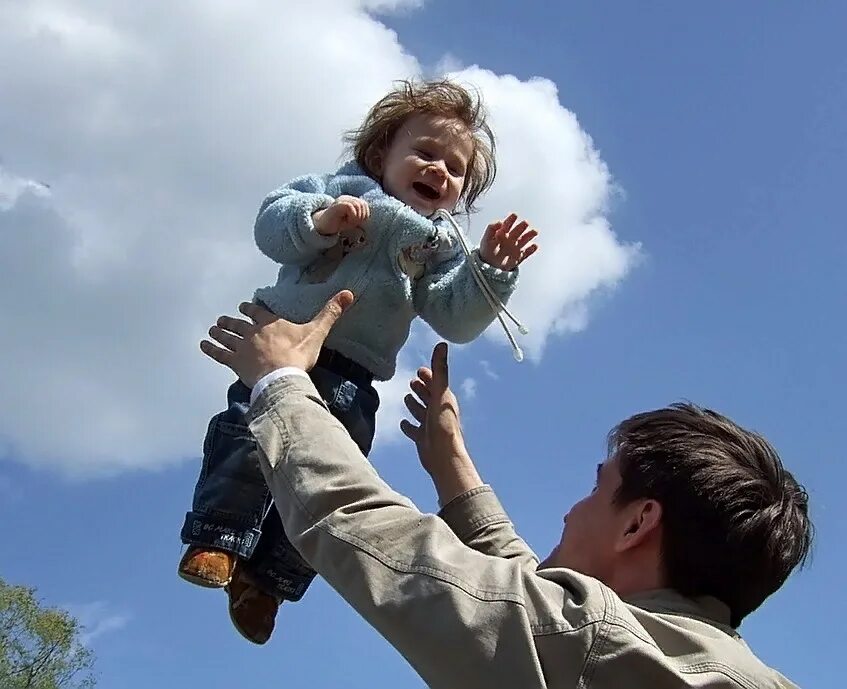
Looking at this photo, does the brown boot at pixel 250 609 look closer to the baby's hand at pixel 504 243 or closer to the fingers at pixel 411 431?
the fingers at pixel 411 431

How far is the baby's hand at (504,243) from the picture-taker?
139 inches

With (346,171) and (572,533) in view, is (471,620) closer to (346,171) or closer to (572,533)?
(572,533)

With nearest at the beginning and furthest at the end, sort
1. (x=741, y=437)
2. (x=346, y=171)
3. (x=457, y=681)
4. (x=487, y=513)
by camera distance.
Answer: (x=457, y=681)
(x=741, y=437)
(x=487, y=513)
(x=346, y=171)

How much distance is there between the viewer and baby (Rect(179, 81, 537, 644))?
3.31 m

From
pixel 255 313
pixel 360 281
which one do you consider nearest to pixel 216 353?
pixel 255 313

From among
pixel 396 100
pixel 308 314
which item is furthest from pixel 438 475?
pixel 396 100

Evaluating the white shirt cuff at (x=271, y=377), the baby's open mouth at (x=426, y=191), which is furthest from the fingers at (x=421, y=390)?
the white shirt cuff at (x=271, y=377)

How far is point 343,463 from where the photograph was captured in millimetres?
2234

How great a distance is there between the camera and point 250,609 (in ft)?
11.1

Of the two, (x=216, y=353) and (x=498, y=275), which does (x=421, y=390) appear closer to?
(x=498, y=275)

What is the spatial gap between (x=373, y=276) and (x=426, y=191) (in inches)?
15.5

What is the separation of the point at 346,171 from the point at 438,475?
1.20m

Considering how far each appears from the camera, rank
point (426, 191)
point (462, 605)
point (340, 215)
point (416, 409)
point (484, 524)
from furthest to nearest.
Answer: point (426, 191), point (416, 409), point (340, 215), point (484, 524), point (462, 605)

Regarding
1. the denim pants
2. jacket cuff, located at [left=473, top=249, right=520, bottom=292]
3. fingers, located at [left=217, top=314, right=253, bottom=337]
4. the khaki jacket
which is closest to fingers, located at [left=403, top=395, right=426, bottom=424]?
the denim pants
